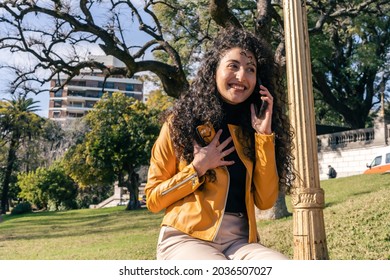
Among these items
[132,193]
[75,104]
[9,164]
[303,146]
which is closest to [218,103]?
[303,146]

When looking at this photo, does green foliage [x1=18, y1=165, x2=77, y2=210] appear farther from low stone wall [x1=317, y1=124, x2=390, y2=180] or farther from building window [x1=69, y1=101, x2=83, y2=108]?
building window [x1=69, y1=101, x2=83, y2=108]

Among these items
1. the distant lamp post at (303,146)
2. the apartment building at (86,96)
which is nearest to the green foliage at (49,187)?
the apartment building at (86,96)

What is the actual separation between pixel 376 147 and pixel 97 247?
417 inches

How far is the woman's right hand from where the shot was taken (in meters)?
1.63

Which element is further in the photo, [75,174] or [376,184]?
[75,174]

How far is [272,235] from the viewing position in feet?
18.7

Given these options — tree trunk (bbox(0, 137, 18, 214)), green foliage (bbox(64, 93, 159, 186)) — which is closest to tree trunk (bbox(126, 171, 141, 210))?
green foliage (bbox(64, 93, 159, 186))

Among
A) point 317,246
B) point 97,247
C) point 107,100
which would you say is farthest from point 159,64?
point 107,100

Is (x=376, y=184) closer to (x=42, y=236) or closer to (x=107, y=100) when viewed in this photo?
(x=42, y=236)

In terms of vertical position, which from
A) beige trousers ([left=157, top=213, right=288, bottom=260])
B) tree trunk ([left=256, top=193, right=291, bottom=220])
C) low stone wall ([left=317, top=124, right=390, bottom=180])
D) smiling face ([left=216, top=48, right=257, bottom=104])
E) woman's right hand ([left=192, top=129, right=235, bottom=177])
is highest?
low stone wall ([left=317, top=124, right=390, bottom=180])

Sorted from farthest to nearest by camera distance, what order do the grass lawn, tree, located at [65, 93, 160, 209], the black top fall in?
tree, located at [65, 93, 160, 209] < the grass lawn < the black top

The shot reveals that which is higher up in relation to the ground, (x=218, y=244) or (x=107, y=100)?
(x=107, y=100)

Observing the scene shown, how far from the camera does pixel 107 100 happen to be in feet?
52.1

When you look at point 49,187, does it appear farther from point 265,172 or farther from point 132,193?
point 265,172
